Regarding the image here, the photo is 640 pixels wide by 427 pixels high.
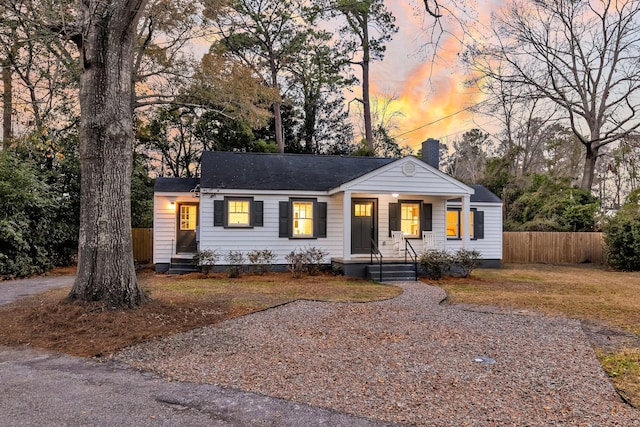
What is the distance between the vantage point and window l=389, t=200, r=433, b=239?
1482 centimetres

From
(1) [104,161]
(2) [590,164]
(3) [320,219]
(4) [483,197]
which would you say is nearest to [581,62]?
(2) [590,164]

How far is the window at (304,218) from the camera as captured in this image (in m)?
14.1

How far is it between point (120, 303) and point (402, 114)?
25.5 m

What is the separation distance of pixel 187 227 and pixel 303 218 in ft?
13.9

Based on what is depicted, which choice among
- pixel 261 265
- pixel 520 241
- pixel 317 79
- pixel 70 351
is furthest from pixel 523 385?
pixel 317 79

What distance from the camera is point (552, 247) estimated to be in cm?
1958

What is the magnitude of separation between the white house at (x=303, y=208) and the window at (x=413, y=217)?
1.4 inches

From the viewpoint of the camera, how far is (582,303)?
30.2ft

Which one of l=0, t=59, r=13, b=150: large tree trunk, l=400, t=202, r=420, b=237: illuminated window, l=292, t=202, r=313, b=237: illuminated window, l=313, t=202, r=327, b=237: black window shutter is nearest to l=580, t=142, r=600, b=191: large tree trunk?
l=400, t=202, r=420, b=237: illuminated window

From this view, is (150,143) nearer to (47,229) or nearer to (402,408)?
(47,229)

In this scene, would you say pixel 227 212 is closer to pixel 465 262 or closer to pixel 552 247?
pixel 465 262

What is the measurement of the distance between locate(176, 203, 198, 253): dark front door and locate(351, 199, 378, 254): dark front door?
558 centimetres

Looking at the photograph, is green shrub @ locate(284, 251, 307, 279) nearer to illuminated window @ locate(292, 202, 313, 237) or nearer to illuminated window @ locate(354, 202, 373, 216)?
illuminated window @ locate(292, 202, 313, 237)

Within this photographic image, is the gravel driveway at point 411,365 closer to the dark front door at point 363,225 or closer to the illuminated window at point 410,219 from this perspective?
the dark front door at point 363,225
